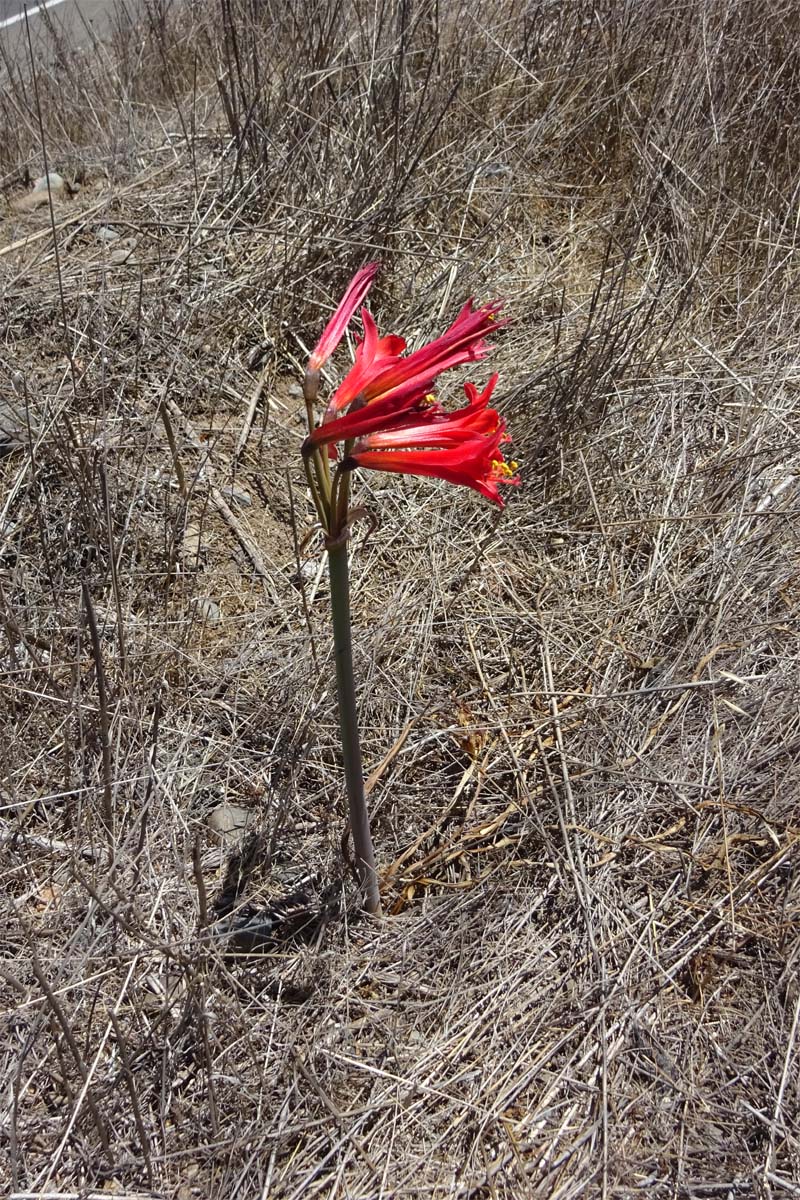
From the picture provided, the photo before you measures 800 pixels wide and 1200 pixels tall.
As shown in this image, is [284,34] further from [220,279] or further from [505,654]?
[505,654]

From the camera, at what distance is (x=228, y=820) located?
2.19m

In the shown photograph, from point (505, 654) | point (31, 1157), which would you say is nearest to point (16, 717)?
point (31, 1157)

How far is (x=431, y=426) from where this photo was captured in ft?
4.67

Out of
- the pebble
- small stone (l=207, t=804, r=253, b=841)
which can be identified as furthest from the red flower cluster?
the pebble

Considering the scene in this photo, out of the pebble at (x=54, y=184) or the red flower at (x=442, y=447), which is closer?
the red flower at (x=442, y=447)

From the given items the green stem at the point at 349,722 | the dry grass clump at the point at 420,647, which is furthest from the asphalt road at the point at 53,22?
the green stem at the point at 349,722

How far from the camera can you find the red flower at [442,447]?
1356mm

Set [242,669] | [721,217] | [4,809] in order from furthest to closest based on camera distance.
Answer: [721,217] < [242,669] < [4,809]

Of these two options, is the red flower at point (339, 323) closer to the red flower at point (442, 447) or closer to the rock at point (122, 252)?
the red flower at point (442, 447)

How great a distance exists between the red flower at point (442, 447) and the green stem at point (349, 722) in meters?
0.15

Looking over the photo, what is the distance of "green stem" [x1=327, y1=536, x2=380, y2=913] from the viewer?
4.85ft

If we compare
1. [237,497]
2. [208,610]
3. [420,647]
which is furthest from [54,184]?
[420,647]

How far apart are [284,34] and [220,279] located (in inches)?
63.4

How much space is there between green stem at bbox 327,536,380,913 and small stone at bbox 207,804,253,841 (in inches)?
14.6
